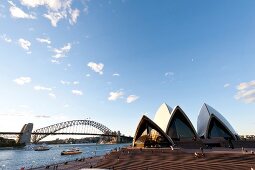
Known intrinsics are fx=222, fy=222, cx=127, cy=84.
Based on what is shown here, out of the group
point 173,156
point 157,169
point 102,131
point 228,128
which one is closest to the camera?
point 157,169

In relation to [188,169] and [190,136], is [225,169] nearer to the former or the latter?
[188,169]

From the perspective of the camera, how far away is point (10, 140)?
12156 centimetres

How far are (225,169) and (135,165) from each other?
9133mm

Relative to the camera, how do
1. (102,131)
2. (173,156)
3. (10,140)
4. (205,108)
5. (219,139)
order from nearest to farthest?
(173,156) → (219,139) → (205,108) → (10,140) → (102,131)

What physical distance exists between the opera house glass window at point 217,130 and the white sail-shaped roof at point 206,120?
653mm

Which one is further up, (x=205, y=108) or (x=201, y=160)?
(x=205, y=108)

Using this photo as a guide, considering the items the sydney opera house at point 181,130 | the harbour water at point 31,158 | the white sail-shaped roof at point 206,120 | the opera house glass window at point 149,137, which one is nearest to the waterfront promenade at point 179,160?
the opera house glass window at point 149,137

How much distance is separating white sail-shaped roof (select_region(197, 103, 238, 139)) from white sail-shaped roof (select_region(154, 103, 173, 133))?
6.53 meters

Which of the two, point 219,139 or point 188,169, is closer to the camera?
point 188,169

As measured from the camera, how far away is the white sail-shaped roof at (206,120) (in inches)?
1598

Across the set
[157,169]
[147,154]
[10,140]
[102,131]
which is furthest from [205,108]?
[102,131]

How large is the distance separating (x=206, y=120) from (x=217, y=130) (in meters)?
2.57

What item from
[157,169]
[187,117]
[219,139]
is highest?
[187,117]

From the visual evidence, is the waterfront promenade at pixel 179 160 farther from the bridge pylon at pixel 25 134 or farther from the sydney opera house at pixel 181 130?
the bridge pylon at pixel 25 134
